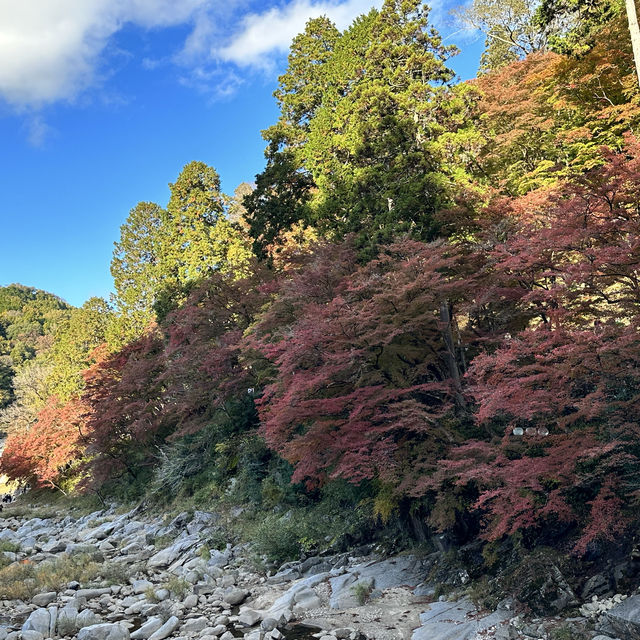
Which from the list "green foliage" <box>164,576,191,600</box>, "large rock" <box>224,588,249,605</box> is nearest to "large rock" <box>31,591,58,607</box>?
"green foliage" <box>164,576,191,600</box>

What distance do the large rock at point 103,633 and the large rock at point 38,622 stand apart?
88cm

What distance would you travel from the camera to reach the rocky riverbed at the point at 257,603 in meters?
6.47

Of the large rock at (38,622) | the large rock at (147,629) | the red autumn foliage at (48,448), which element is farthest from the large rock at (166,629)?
the red autumn foliage at (48,448)

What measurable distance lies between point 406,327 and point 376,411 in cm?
159

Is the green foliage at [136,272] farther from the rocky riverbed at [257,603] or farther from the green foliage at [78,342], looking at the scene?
the rocky riverbed at [257,603]

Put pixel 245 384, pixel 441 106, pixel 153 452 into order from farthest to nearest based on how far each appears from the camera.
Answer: pixel 153 452 → pixel 245 384 → pixel 441 106

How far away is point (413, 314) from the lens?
9391 mm

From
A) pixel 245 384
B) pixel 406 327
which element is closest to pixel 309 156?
pixel 245 384


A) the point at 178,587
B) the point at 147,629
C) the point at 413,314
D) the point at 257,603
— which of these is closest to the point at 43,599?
the point at 178,587

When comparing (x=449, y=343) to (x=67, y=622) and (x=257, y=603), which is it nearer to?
(x=257, y=603)

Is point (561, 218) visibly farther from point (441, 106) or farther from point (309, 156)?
point (309, 156)

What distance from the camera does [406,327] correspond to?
898 centimetres

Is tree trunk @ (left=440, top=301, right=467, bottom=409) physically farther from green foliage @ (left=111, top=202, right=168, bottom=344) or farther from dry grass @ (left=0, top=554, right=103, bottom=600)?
green foliage @ (left=111, top=202, right=168, bottom=344)

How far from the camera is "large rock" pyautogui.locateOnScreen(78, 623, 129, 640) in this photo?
822cm
